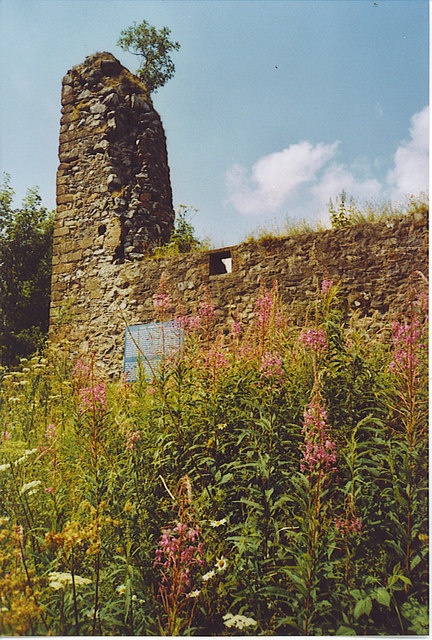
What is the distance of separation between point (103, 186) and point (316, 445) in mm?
8101

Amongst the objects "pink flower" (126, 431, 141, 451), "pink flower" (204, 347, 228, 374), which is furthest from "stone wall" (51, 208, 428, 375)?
"pink flower" (126, 431, 141, 451)

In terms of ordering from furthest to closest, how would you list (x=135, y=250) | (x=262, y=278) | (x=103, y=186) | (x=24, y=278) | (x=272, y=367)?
(x=24, y=278) → (x=103, y=186) → (x=135, y=250) → (x=262, y=278) → (x=272, y=367)

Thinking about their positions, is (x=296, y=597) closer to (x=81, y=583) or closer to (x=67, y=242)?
(x=81, y=583)

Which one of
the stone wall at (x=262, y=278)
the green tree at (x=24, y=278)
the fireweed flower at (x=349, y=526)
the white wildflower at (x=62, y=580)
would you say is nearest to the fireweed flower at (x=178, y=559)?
the white wildflower at (x=62, y=580)

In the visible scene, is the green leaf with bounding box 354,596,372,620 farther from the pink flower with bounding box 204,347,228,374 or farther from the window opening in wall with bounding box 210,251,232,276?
the window opening in wall with bounding box 210,251,232,276

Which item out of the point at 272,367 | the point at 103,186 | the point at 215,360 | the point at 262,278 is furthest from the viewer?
the point at 103,186

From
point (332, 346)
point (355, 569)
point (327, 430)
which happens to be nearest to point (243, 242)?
point (332, 346)

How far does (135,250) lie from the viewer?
932cm

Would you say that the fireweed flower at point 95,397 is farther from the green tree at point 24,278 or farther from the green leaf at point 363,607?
the green tree at point 24,278

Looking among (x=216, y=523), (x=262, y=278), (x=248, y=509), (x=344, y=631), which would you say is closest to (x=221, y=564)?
(x=216, y=523)

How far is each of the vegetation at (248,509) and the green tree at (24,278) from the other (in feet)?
21.6

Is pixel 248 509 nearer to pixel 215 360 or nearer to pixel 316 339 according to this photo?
pixel 215 360

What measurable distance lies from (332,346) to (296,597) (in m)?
1.52

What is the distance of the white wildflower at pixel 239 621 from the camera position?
2740 mm
